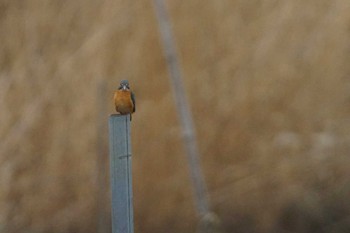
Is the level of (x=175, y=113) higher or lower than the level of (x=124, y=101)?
higher

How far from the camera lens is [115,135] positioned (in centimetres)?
335

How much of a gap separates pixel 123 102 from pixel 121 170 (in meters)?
0.66

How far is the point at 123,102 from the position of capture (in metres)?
3.98

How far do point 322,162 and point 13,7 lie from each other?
2.14 m

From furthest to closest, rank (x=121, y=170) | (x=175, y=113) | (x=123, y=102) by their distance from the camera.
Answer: (x=175, y=113) < (x=123, y=102) < (x=121, y=170)

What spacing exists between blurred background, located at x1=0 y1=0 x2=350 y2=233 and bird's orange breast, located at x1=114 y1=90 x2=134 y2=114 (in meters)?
1.95

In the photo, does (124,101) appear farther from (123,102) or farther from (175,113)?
(175,113)

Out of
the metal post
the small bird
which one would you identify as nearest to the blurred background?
the small bird

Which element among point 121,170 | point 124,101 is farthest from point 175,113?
point 121,170

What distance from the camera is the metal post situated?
3352 millimetres

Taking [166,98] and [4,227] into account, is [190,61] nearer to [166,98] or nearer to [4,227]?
[166,98]

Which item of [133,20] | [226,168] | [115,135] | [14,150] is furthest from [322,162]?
[115,135]

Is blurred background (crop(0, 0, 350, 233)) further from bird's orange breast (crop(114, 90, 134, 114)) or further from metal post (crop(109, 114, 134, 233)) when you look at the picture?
metal post (crop(109, 114, 134, 233))

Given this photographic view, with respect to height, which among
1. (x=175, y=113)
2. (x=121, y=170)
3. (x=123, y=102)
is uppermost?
(x=175, y=113)
